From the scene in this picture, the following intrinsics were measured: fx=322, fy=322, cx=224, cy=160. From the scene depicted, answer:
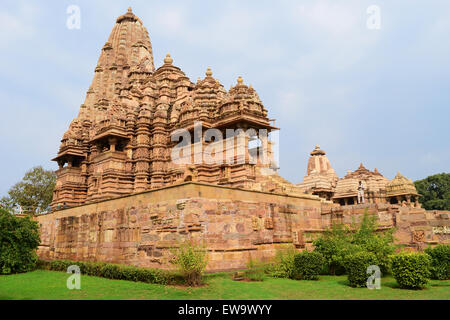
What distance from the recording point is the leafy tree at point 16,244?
13.5 m

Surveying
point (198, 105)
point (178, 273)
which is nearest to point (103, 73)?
point (198, 105)

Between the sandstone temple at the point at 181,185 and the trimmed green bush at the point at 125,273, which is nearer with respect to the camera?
the trimmed green bush at the point at 125,273

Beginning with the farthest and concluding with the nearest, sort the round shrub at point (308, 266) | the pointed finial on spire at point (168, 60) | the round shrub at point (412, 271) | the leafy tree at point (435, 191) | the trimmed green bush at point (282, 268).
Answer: the leafy tree at point (435, 191) → the pointed finial on spire at point (168, 60) → the trimmed green bush at point (282, 268) → the round shrub at point (308, 266) → the round shrub at point (412, 271)

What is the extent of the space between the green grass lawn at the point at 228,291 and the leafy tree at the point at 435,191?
44678 millimetres

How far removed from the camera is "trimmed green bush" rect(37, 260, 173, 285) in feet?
30.4

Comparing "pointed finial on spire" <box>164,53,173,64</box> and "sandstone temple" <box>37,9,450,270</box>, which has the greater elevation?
"pointed finial on spire" <box>164,53,173,64</box>

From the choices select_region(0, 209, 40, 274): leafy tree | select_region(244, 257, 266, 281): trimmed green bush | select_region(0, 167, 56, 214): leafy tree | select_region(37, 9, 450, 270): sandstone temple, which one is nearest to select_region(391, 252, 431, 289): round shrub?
select_region(244, 257, 266, 281): trimmed green bush

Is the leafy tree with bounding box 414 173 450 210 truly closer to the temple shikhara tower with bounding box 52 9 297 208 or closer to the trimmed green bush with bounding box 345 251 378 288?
the temple shikhara tower with bounding box 52 9 297 208

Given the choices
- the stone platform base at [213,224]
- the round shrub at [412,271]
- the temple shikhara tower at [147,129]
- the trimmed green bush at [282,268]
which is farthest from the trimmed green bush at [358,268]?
the temple shikhara tower at [147,129]

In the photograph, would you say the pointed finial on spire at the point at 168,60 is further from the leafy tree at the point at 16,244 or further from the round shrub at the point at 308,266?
the round shrub at the point at 308,266

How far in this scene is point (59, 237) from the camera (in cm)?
1700

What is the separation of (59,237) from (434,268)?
16.7 m

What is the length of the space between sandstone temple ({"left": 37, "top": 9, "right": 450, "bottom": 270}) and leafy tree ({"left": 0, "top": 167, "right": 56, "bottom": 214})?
708 centimetres
